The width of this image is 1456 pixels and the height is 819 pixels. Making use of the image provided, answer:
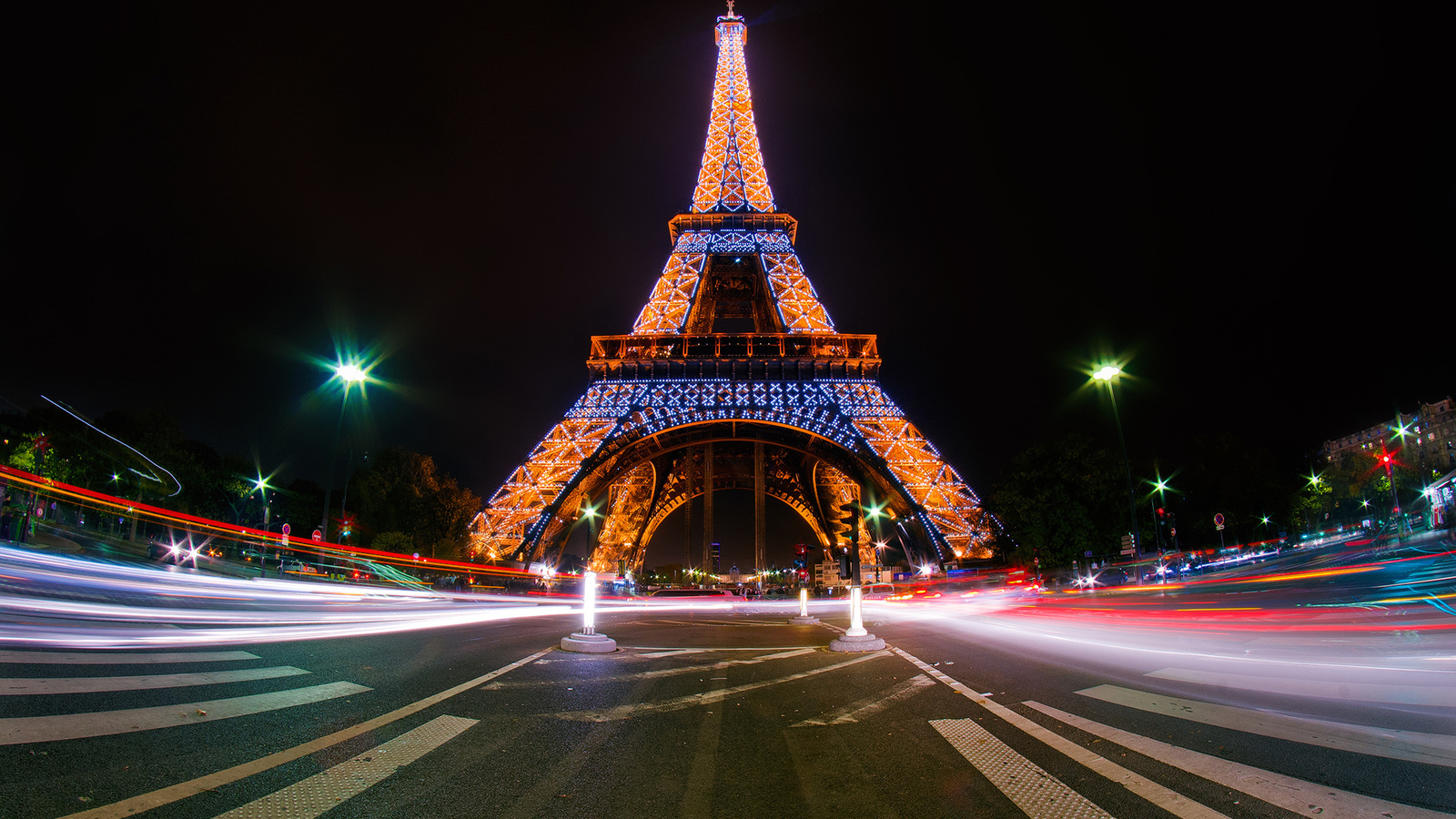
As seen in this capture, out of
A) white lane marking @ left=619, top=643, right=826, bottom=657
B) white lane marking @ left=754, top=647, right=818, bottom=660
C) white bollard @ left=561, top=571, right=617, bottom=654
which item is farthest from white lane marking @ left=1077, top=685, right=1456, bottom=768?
white bollard @ left=561, top=571, right=617, bottom=654

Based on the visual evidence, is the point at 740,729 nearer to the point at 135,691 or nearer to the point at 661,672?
the point at 661,672

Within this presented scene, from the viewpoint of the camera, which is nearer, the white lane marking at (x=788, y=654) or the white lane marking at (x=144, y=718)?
the white lane marking at (x=144, y=718)

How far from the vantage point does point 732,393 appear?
39.8m

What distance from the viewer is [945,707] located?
17.1 feet

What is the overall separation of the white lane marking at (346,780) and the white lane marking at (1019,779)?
2893mm

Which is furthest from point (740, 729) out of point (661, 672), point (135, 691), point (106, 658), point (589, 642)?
point (106, 658)

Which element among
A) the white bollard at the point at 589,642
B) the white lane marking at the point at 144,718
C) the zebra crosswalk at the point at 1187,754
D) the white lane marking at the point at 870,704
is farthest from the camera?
the white bollard at the point at 589,642

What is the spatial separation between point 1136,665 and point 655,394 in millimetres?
32931

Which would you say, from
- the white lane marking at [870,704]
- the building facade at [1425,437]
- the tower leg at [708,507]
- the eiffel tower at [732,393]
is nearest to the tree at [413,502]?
the eiffel tower at [732,393]

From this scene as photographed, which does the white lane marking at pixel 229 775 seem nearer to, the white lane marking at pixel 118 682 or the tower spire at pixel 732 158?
the white lane marking at pixel 118 682

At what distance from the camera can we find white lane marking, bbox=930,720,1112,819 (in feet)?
9.24

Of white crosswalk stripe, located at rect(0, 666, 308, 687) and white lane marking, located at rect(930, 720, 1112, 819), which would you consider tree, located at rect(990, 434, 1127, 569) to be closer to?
white lane marking, located at rect(930, 720, 1112, 819)

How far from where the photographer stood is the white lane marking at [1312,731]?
3590mm

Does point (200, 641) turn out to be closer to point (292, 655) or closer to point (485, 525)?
point (292, 655)
